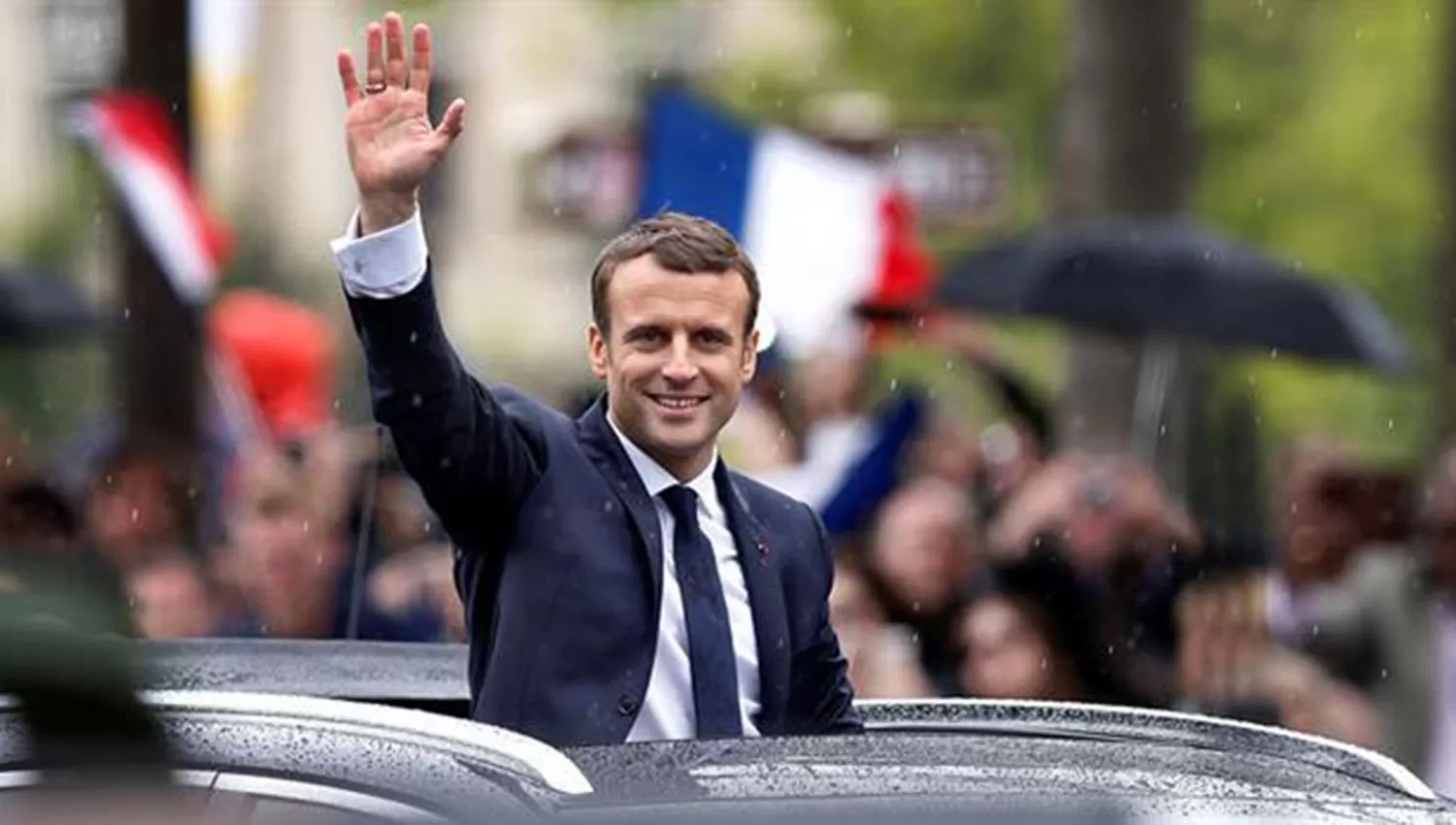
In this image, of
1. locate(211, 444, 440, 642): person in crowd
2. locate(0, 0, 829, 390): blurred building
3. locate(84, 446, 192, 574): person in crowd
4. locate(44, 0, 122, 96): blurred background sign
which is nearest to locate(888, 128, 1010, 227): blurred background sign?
locate(84, 446, 192, 574): person in crowd

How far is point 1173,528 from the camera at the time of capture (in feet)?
35.0

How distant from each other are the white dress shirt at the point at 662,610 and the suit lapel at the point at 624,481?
0.05 feet

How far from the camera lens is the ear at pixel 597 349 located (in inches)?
193

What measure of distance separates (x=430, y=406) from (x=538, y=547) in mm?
217

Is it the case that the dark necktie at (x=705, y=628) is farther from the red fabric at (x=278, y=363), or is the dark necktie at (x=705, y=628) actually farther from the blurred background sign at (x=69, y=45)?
the blurred background sign at (x=69, y=45)

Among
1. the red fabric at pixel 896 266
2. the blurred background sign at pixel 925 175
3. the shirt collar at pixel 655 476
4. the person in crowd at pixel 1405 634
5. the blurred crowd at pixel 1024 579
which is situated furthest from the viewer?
the blurred background sign at pixel 925 175

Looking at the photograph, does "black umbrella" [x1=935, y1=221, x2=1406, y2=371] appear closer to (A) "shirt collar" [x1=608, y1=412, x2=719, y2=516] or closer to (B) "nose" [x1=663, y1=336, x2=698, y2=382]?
(A) "shirt collar" [x1=608, y1=412, x2=719, y2=516]

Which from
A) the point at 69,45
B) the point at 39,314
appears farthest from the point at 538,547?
the point at 69,45

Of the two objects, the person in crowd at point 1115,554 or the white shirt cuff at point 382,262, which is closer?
the white shirt cuff at point 382,262

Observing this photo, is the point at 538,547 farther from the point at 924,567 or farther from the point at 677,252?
the point at 924,567

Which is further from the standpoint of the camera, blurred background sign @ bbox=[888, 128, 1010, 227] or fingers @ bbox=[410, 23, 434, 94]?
blurred background sign @ bbox=[888, 128, 1010, 227]

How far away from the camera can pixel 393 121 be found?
185 inches

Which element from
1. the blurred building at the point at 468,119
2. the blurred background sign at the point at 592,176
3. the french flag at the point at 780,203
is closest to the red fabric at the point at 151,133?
A: the french flag at the point at 780,203

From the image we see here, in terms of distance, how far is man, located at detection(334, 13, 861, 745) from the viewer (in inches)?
182
